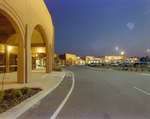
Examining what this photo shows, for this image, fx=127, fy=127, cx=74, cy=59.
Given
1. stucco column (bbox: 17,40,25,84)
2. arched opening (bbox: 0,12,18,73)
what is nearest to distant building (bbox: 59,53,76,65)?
arched opening (bbox: 0,12,18,73)

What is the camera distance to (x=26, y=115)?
14.9ft

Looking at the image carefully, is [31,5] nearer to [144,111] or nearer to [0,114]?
[0,114]

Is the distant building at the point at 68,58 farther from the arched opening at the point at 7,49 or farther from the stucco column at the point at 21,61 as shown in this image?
the stucco column at the point at 21,61

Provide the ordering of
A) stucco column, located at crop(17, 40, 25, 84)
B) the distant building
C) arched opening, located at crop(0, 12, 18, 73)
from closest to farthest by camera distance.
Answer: stucco column, located at crop(17, 40, 25, 84) < arched opening, located at crop(0, 12, 18, 73) < the distant building

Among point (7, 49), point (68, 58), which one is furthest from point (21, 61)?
point (68, 58)

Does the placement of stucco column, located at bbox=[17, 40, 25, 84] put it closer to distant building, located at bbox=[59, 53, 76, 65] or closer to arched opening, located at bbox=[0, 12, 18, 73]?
arched opening, located at bbox=[0, 12, 18, 73]

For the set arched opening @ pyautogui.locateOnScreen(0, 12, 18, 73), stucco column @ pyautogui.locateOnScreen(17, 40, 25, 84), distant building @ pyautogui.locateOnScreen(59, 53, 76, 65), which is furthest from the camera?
distant building @ pyautogui.locateOnScreen(59, 53, 76, 65)

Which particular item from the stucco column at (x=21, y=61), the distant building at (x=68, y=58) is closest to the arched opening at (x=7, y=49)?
the stucco column at (x=21, y=61)

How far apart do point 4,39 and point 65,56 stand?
161 feet

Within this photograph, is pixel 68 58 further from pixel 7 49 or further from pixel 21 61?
pixel 21 61

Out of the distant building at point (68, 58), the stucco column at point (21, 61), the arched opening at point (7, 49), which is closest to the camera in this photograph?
the stucco column at point (21, 61)

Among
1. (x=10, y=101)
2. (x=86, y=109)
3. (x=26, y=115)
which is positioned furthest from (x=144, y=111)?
(x=10, y=101)

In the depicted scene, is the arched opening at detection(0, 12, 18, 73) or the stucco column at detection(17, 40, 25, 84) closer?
the stucco column at detection(17, 40, 25, 84)

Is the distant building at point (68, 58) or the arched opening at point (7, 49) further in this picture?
the distant building at point (68, 58)
